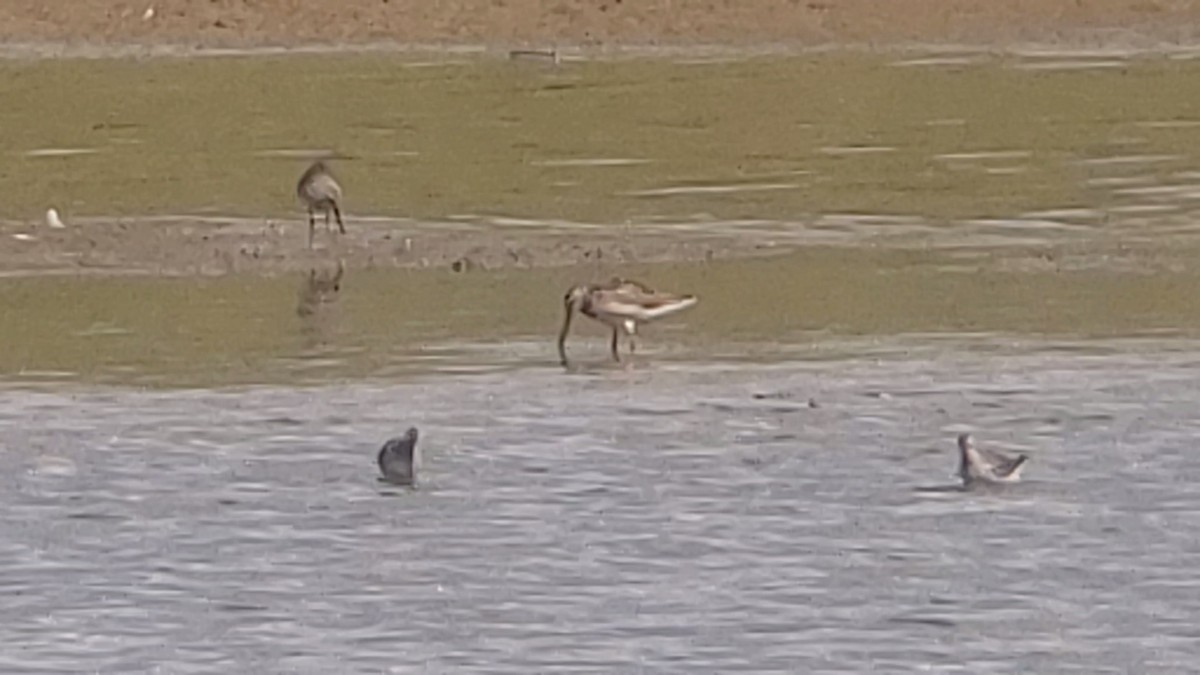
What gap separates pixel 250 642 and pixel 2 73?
1579 centimetres

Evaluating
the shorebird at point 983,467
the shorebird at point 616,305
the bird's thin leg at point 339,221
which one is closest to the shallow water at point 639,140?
the bird's thin leg at point 339,221

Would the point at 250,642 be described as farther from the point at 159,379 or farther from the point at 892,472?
the point at 159,379

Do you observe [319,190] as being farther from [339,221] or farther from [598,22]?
[598,22]

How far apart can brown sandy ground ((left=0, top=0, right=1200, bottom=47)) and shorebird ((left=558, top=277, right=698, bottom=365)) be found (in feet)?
41.0

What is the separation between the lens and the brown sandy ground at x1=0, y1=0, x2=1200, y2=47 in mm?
25625

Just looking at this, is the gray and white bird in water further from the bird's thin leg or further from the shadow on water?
the bird's thin leg

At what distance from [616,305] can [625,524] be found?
3257mm

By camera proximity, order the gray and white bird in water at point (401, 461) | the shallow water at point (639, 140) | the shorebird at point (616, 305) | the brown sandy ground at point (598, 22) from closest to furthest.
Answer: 1. the gray and white bird in water at point (401, 461)
2. the shorebird at point (616, 305)
3. the shallow water at point (639, 140)
4. the brown sandy ground at point (598, 22)

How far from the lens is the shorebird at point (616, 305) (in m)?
12.7

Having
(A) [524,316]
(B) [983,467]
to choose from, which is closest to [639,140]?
(A) [524,316]

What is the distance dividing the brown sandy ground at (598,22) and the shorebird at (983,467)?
50.2 feet

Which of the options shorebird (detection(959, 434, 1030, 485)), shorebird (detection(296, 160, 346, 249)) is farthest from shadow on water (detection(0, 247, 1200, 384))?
shorebird (detection(959, 434, 1030, 485))

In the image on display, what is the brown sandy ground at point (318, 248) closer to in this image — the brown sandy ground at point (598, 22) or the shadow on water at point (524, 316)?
the shadow on water at point (524, 316)

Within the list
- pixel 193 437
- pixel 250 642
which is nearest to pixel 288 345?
pixel 193 437
